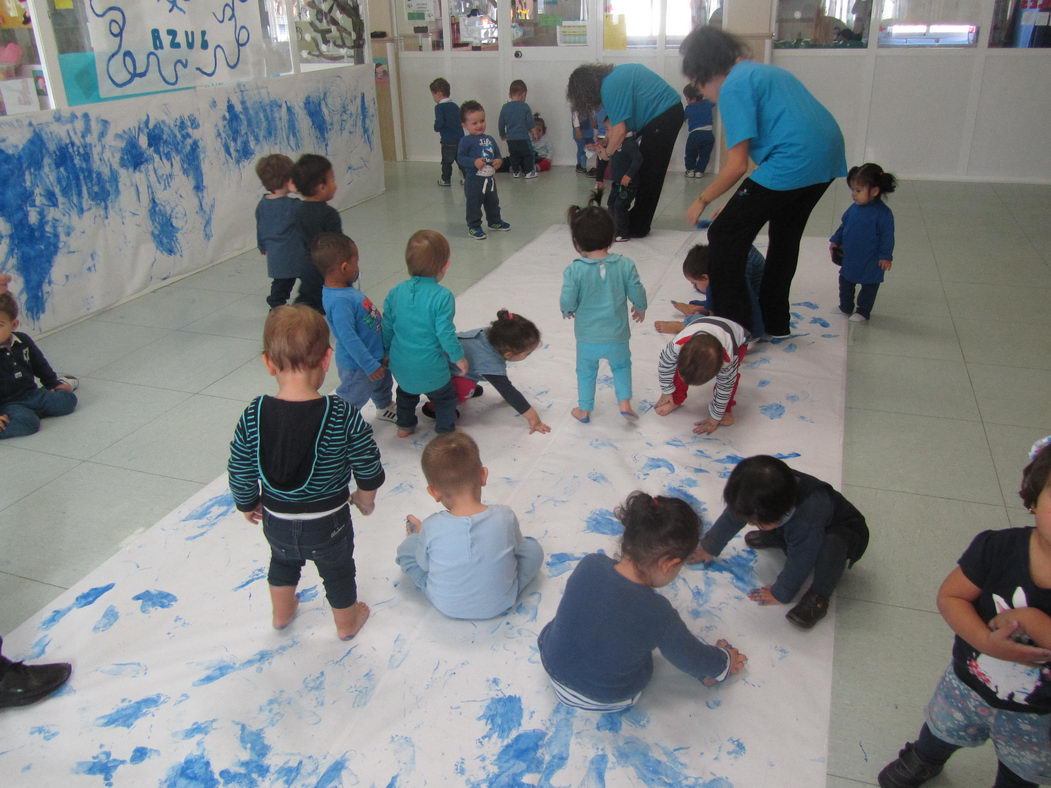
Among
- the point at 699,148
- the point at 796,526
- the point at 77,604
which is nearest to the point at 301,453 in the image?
the point at 77,604

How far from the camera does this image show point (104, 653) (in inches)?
82.9

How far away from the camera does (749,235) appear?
353cm

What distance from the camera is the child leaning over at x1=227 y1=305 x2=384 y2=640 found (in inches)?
69.9

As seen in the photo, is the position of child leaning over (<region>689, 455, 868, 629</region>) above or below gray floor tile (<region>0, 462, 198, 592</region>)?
above

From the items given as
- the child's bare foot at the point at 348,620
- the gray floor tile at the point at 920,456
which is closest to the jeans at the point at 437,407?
the child's bare foot at the point at 348,620

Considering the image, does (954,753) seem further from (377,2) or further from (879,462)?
(377,2)

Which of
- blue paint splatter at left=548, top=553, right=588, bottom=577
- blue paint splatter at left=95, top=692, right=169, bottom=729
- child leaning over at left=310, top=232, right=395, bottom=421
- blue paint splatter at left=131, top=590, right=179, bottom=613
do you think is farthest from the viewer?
child leaning over at left=310, top=232, right=395, bottom=421

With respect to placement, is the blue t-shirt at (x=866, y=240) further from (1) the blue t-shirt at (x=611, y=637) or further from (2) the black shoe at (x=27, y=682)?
(2) the black shoe at (x=27, y=682)

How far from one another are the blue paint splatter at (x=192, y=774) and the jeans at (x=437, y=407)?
1518 millimetres

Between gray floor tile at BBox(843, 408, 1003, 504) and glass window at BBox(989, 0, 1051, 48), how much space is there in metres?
5.48

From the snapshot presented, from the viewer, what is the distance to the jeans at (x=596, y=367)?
3.05 meters

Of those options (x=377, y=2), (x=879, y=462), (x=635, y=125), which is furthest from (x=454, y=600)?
(x=377, y=2)

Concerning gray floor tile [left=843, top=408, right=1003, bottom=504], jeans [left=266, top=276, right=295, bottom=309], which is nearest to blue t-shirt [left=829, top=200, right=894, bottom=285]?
gray floor tile [left=843, top=408, right=1003, bottom=504]

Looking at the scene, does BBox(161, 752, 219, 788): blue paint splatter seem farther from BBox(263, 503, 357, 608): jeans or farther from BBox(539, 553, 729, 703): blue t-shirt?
BBox(539, 553, 729, 703): blue t-shirt
